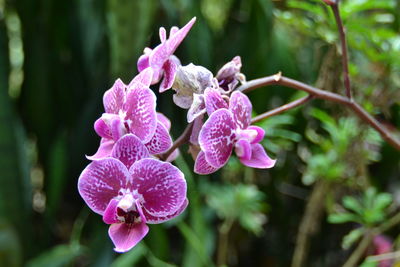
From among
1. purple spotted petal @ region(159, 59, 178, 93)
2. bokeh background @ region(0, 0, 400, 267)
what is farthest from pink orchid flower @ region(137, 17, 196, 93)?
bokeh background @ region(0, 0, 400, 267)

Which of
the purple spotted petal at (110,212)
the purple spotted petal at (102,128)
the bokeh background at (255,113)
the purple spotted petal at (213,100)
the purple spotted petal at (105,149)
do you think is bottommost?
the bokeh background at (255,113)

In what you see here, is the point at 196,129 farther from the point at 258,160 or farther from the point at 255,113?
the point at 255,113

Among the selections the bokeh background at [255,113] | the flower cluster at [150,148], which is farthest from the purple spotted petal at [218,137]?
the bokeh background at [255,113]

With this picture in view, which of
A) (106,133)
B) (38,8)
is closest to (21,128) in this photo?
(38,8)

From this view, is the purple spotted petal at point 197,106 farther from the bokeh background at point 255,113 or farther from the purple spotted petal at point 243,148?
the bokeh background at point 255,113

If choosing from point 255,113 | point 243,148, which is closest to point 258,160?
point 243,148
